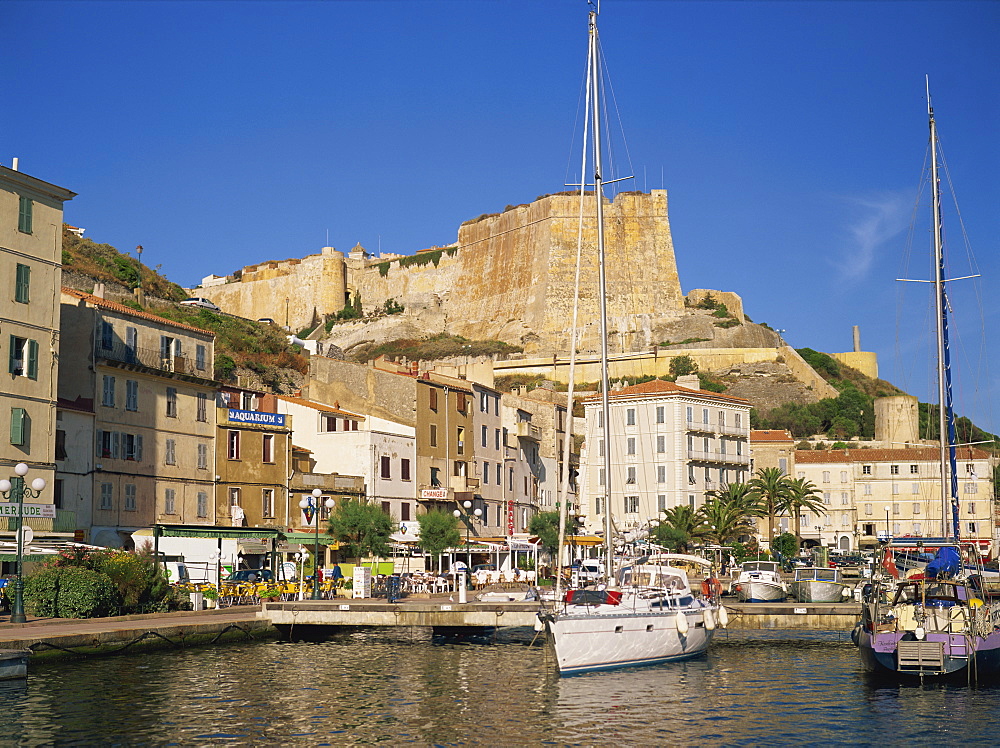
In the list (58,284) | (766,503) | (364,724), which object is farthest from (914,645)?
(766,503)

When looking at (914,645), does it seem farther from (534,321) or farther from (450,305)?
(450,305)

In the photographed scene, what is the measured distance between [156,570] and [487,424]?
31814 millimetres

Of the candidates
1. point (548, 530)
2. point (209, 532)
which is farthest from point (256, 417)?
point (548, 530)

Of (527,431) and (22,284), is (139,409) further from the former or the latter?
Answer: (527,431)

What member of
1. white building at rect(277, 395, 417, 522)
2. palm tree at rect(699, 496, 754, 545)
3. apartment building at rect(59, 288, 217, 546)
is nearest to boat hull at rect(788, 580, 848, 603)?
white building at rect(277, 395, 417, 522)

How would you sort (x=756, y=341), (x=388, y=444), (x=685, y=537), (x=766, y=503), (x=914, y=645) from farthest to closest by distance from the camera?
(x=756, y=341) → (x=766, y=503) → (x=685, y=537) → (x=388, y=444) → (x=914, y=645)

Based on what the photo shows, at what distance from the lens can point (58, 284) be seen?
43438 millimetres

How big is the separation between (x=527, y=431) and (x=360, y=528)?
70.5 feet

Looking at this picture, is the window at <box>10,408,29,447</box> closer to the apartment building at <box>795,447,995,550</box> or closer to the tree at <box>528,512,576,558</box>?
the tree at <box>528,512,576,558</box>

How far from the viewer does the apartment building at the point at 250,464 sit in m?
51.2

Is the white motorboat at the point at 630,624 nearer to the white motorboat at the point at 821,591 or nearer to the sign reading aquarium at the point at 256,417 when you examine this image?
the white motorboat at the point at 821,591

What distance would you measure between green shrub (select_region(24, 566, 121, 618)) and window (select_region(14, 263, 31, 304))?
1170 cm

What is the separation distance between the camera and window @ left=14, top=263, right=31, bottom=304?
4156 centimetres

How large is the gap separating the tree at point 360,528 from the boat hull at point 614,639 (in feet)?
69.9
